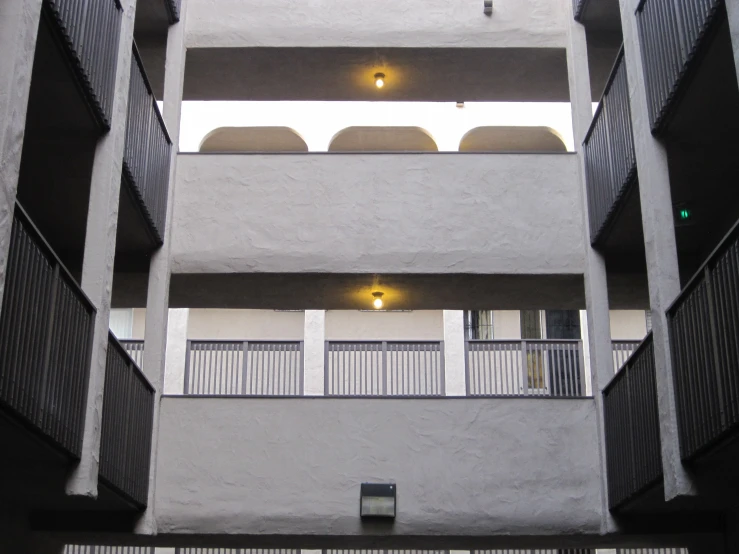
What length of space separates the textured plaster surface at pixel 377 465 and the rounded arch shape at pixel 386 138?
1640 centimetres

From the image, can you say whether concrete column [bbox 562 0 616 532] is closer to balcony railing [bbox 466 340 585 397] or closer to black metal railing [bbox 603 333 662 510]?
black metal railing [bbox 603 333 662 510]

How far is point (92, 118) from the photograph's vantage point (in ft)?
46.7

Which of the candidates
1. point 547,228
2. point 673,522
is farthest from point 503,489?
point 547,228

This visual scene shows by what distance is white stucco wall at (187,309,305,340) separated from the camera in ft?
106

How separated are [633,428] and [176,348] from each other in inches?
687

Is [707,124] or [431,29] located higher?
[431,29]

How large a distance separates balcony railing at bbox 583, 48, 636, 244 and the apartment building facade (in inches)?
2.5

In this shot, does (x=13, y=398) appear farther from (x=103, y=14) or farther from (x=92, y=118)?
(x=103, y=14)

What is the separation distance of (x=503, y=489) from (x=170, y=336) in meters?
15.6

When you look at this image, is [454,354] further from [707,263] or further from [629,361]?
[707,263]

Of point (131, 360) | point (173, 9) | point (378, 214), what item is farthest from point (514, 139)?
point (131, 360)

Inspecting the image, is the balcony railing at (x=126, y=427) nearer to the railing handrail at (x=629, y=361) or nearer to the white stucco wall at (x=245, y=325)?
the railing handrail at (x=629, y=361)

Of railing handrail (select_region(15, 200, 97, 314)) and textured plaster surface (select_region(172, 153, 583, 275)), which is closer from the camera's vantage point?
railing handrail (select_region(15, 200, 97, 314))

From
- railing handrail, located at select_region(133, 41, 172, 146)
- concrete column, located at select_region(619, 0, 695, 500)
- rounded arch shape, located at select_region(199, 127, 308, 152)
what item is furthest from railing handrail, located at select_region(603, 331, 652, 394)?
rounded arch shape, located at select_region(199, 127, 308, 152)
